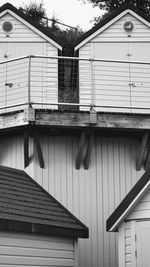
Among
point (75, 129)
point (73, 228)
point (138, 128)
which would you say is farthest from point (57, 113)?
point (73, 228)

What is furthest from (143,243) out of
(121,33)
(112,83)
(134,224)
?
(121,33)

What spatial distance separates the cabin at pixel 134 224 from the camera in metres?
15.0

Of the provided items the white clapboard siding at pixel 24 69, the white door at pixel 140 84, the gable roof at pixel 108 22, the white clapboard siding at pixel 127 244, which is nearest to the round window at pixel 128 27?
A: the gable roof at pixel 108 22

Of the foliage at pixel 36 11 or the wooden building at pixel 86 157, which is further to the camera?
the foliage at pixel 36 11

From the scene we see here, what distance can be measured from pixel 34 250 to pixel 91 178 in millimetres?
4399

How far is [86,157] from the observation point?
63.1 feet

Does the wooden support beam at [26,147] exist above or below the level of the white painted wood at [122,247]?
above

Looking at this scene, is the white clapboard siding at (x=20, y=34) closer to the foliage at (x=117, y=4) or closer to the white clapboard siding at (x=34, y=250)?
the white clapboard siding at (x=34, y=250)

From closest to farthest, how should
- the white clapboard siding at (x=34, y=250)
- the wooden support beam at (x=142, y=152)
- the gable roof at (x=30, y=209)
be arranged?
the white clapboard siding at (x=34, y=250), the gable roof at (x=30, y=209), the wooden support beam at (x=142, y=152)

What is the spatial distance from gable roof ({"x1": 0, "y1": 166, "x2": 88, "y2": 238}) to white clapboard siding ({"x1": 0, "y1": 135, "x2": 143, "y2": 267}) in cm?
133

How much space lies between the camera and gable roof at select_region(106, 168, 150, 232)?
1483cm

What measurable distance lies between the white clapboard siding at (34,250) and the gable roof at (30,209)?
24 cm

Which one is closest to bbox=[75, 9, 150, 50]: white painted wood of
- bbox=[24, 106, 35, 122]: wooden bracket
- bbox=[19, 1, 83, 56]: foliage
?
bbox=[24, 106, 35, 122]: wooden bracket

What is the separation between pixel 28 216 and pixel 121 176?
4990 mm
